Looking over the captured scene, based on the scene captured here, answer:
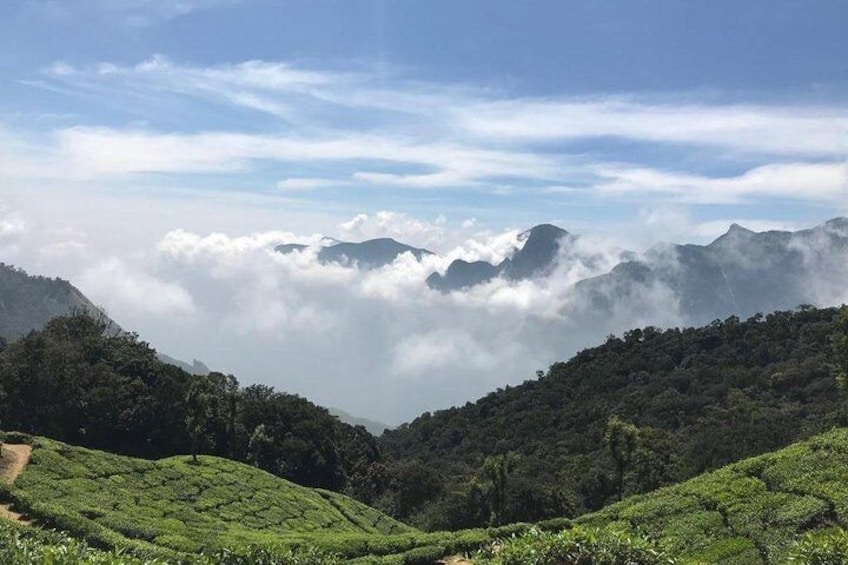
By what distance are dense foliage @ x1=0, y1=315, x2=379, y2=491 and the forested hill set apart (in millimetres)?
18163

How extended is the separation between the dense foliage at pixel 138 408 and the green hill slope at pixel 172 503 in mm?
10230

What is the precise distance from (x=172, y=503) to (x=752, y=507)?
2805 cm

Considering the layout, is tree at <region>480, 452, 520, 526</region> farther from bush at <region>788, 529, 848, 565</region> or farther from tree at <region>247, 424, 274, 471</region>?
bush at <region>788, 529, 848, 565</region>

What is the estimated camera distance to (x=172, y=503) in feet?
116

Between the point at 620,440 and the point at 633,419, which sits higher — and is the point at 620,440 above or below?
above

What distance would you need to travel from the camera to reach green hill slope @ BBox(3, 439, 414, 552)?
2716cm

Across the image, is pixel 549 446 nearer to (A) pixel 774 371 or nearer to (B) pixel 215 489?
(A) pixel 774 371

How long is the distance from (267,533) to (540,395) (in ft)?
399

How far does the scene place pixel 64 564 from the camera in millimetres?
11039

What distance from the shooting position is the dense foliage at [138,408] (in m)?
65.9

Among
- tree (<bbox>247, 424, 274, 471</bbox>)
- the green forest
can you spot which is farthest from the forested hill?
tree (<bbox>247, 424, 274, 471</bbox>)

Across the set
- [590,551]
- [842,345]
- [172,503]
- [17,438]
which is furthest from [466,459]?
[590,551]

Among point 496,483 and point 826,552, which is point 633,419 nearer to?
point 496,483

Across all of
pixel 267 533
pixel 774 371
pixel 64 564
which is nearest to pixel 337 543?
pixel 267 533
